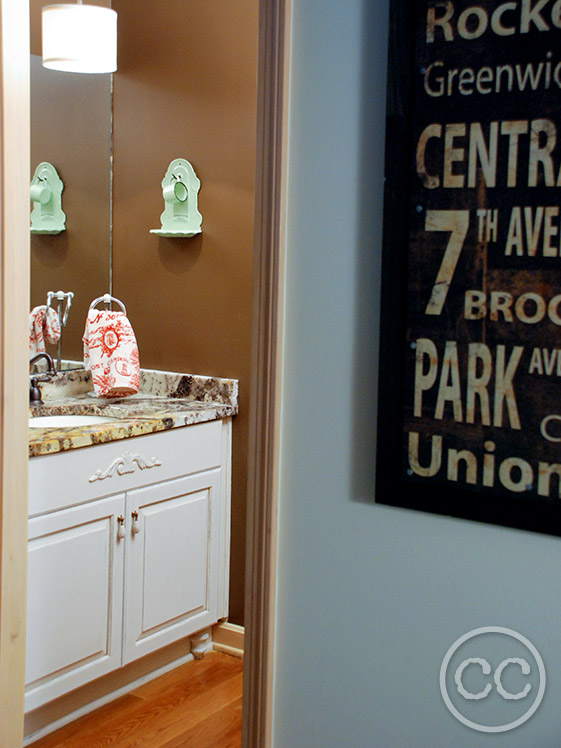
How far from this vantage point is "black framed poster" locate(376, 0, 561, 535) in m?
1.30

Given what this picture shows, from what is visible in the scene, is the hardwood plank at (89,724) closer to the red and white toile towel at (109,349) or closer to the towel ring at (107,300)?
the red and white toile towel at (109,349)

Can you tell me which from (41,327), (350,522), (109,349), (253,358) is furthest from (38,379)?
(350,522)

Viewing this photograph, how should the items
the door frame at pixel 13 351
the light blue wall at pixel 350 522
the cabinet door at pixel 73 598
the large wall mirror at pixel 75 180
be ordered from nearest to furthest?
the light blue wall at pixel 350 522
the door frame at pixel 13 351
the cabinet door at pixel 73 598
the large wall mirror at pixel 75 180

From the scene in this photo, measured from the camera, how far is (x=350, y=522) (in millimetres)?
1538

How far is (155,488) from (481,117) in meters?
1.79

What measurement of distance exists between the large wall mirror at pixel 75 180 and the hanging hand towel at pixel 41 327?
1.6 inches

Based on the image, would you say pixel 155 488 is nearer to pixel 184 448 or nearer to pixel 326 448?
pixel 184 448

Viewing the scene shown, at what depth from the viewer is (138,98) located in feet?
10.6

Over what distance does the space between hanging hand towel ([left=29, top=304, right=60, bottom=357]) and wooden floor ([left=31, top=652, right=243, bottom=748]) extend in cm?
127

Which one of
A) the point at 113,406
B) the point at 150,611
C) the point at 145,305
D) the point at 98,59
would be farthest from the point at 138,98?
the point at 150,611

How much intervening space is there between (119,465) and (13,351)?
992mm

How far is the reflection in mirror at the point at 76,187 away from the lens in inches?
122

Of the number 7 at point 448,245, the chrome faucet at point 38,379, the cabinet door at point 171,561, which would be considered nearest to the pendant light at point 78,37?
the chrome faucet at point 38,379

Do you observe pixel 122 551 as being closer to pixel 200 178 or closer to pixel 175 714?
pixel 175 714
